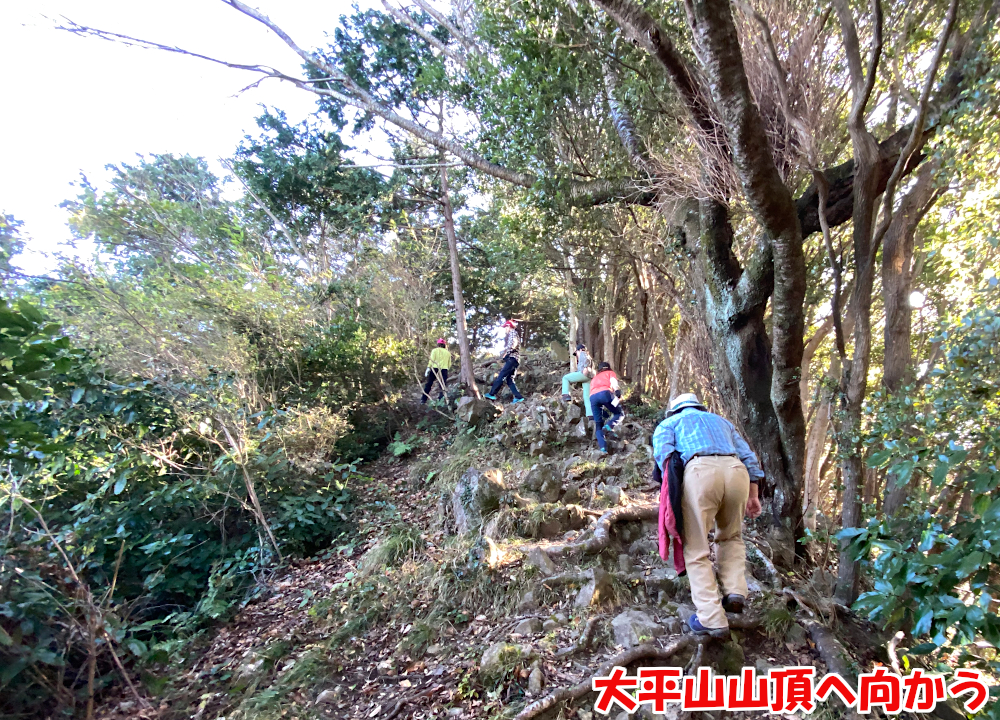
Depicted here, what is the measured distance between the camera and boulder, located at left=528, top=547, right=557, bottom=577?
157 inches

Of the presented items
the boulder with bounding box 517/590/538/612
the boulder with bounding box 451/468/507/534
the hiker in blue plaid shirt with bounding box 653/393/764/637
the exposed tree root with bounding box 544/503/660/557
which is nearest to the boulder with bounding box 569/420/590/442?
the boulder with bounding box 451/468/507/534

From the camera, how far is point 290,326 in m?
7.76

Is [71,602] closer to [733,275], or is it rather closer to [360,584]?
[360,584]

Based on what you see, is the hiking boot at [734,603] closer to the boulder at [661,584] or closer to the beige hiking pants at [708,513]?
the beige hiking pants at [708,513]

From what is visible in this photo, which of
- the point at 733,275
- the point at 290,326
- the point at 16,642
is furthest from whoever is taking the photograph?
the point at 290,326

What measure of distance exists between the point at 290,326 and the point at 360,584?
4.81m

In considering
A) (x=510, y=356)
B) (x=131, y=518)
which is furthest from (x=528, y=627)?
(x=510, y=356)

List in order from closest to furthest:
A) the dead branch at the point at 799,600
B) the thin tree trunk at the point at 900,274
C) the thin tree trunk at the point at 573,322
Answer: the dead branch at the point at 799,600 → the thin tree trunk at the point at 900,274 → the thin tree trunk at the point at 573,322

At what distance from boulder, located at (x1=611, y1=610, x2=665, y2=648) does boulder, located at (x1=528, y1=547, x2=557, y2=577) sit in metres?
0.80

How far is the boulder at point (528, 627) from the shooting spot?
3.36 m

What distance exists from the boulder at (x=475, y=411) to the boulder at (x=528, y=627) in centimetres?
458

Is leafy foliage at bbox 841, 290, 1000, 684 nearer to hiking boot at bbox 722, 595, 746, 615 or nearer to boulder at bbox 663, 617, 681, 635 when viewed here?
hiking boot at bbox 722, 595, 746, 615

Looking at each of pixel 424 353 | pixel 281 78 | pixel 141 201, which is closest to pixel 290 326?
pixel 424 353

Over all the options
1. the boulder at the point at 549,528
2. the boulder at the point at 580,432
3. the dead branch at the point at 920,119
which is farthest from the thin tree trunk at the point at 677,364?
the dead branch at the point at 920,119
